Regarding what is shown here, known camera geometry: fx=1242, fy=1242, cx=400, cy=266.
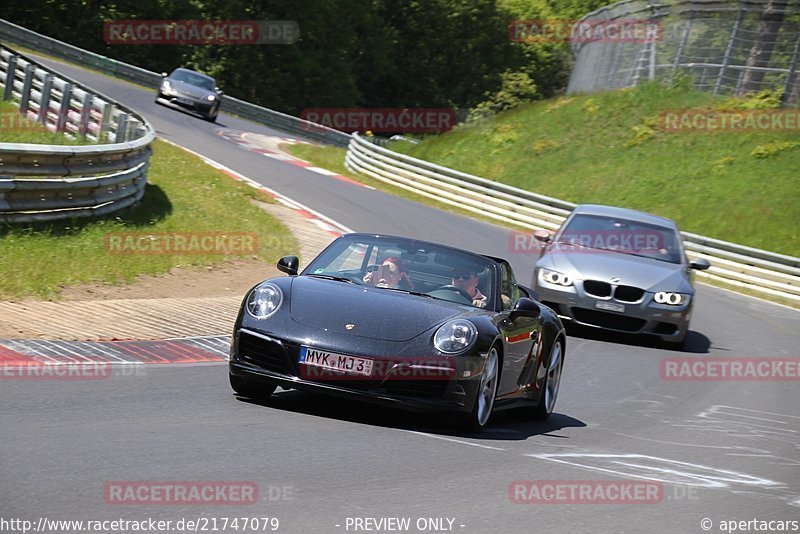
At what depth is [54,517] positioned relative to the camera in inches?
193

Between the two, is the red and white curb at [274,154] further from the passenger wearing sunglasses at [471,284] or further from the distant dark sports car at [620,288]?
the passenger wearing sunglasses at [471,284]

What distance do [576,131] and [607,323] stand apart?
24.3 meters

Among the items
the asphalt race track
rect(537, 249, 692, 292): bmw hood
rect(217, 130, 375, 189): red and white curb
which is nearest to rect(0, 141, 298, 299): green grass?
the asphalt race track

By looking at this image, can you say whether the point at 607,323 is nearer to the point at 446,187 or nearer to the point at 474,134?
the point at 446,187

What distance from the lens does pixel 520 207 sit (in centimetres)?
2873

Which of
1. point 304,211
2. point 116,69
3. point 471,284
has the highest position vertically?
point 471,284

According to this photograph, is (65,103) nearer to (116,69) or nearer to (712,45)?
(712,45)

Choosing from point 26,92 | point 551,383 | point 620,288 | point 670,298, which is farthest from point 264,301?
point 26,92

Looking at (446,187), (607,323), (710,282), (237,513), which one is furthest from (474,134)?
(237,513)

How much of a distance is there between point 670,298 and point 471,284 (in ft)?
20.4

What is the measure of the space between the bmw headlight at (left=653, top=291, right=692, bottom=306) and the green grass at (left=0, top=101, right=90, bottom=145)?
9635 millimetres

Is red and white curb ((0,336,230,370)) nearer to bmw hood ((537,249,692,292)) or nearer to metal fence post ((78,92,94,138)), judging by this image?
bmw hood ((537,249,692,292))

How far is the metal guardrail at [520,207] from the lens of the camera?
2419 centimetres

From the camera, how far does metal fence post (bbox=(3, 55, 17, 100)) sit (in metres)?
24.9
